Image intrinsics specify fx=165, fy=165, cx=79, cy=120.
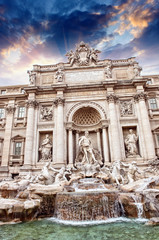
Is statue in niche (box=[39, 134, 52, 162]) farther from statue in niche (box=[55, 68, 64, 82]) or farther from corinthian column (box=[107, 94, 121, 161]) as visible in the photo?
statue in niche (box=[55, 68, 64, 82])

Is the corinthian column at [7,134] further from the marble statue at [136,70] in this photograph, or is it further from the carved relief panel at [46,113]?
the marble statue at [136,70]

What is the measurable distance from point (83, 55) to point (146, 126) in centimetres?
1176

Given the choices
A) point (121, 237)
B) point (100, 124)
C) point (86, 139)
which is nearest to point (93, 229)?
point (121, 237)

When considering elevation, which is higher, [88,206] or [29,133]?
[29,133]

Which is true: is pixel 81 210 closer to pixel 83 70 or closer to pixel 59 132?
pixel 59 132

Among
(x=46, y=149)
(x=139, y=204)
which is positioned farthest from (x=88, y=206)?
(x=46, y=149)

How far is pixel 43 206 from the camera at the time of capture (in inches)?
373

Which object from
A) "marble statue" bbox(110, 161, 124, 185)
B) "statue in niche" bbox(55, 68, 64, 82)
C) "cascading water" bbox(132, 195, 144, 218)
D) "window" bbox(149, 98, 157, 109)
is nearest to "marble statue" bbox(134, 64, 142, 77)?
"window" bbox(149, 98, 157, 109)

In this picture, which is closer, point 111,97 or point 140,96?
point 140,96

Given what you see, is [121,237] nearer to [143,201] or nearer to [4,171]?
[143,201]

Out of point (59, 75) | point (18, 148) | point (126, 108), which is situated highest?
point (59, 75)

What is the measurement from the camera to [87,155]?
16625 mm

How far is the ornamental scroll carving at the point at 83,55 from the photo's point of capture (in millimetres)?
20725

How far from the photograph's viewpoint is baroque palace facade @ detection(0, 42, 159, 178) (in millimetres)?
16953
